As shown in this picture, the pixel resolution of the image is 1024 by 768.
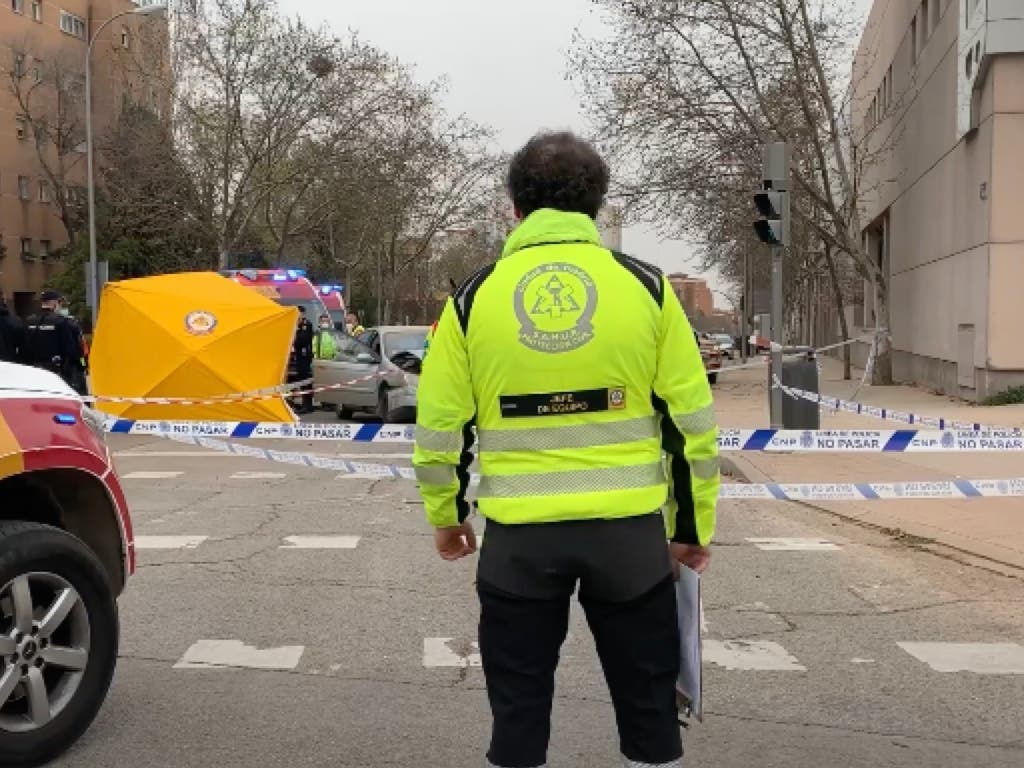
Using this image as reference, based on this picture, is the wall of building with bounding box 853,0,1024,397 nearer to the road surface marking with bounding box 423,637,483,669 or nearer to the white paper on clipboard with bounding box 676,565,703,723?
the road surface marking with bounding box 423,637,483,669

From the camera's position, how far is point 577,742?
425 centimetres

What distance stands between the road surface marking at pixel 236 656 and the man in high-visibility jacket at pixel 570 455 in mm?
2656

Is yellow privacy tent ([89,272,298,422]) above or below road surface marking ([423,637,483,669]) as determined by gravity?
above

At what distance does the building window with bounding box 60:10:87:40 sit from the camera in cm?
5431

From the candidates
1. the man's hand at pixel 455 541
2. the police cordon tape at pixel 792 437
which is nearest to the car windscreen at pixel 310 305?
the police cordon tape at pixel 792 437

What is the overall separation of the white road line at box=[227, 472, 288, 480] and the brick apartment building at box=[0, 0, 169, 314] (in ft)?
121

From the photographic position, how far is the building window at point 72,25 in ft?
178

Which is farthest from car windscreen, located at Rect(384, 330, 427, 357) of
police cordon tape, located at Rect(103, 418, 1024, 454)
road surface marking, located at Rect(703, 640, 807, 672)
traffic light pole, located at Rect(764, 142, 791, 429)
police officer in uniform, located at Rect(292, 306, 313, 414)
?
road surface marking, located at Rect(703, 640, 807, 672)

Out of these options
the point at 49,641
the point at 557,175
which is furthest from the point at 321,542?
the point at 557,175

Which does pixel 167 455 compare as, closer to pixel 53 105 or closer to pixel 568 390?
pixel 568 390

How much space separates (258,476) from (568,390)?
385 inches

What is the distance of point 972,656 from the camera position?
5.43 meters

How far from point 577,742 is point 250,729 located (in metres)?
1.24

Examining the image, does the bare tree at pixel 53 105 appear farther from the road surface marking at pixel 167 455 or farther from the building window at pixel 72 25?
the road surface marking at pixel 167 455
